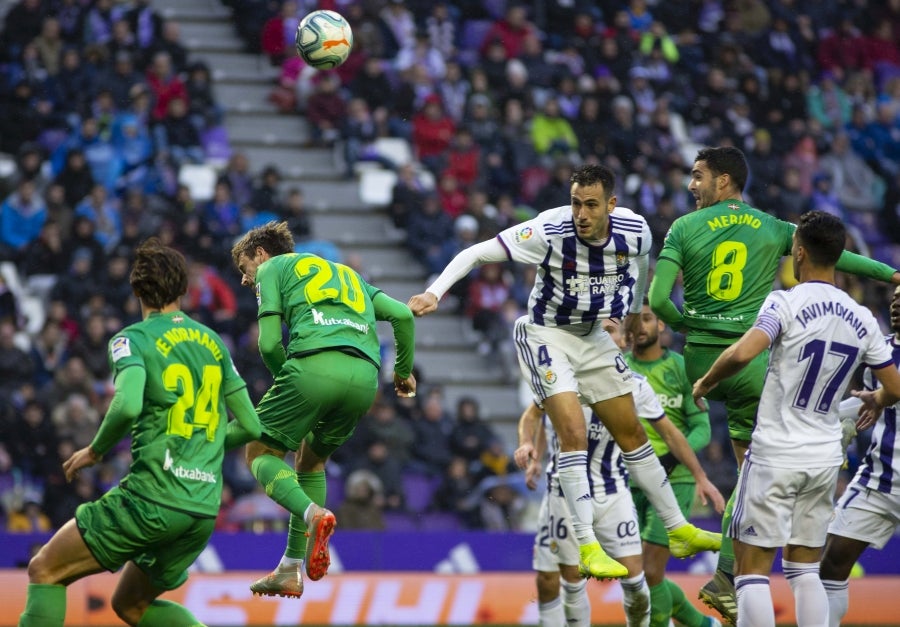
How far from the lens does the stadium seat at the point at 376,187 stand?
62.5 feet

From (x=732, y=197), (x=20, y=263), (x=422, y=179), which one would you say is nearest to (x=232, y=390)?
(x=732, y=197)

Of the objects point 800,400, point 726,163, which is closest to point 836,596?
point 800,400

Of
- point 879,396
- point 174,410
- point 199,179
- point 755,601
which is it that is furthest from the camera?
point 199,179

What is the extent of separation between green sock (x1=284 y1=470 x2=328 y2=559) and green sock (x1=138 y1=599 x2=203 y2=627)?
1.10 meters

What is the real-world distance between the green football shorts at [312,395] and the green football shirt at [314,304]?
0.09 meters

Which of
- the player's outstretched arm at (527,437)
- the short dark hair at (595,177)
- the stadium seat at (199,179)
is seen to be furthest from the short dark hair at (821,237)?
the stadium seat at (199,179)

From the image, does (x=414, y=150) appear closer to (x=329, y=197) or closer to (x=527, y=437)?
(x=329, y=197)

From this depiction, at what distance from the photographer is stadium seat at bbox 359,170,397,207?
19.1 m

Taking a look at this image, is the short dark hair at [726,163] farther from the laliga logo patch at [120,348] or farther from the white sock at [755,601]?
the laliga logo patch at [120,348]

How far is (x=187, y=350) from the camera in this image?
7.24m

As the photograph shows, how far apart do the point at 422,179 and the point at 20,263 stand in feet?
18.0

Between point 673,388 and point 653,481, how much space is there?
5.14 ft

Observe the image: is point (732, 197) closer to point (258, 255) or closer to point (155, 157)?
point (258, 255)

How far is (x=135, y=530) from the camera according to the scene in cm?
714
